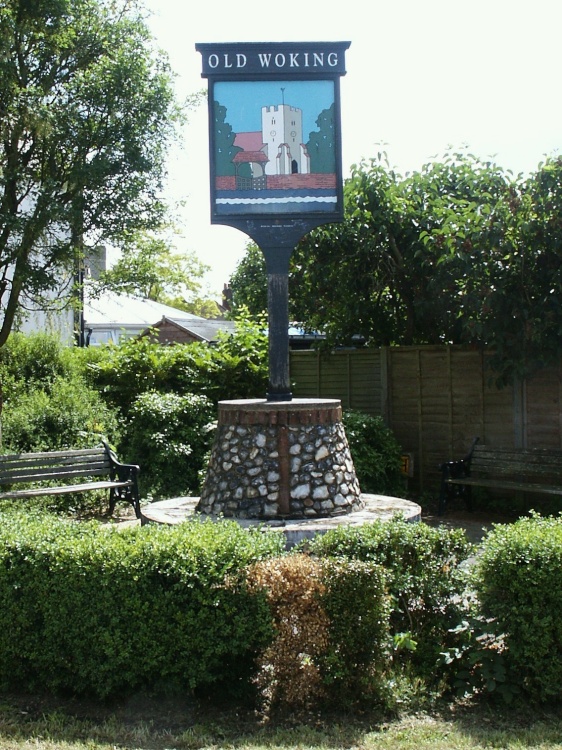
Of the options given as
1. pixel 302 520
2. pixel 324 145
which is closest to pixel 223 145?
pixel 324 145

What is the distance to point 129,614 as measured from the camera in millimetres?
4582

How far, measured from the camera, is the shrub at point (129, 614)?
178 inches

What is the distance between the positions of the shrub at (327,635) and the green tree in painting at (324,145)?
468cm

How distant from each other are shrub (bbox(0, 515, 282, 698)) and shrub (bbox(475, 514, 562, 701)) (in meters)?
1.27

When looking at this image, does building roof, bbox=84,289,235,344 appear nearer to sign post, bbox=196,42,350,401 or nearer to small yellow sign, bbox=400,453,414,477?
small yellow sign, bbox=400,453,414,477

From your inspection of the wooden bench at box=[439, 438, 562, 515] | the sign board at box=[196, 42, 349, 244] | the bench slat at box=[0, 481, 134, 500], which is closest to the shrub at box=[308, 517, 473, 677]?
the sign board at box=[196, 42, 349, 244]

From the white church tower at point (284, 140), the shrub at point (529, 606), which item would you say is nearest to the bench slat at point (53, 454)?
the white church tower at point (284, 140)

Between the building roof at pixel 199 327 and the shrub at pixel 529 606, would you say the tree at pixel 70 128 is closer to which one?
the shrub at pixel 529 606

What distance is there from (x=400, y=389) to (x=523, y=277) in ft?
9.70

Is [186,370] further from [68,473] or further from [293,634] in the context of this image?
[293,634]

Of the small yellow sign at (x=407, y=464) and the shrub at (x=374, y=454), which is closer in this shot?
the shrub at (x=374, y=454)

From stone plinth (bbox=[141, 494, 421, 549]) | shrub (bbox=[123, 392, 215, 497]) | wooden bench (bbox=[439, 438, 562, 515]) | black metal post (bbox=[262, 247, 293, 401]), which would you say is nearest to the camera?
stone plinth (bbox=[141, 494, 421, 549])

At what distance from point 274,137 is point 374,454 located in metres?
4.62

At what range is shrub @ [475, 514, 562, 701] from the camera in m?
4.52
